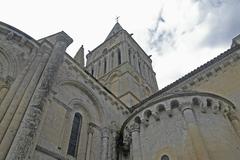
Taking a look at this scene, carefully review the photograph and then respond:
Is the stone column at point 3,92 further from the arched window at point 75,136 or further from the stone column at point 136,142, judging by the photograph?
the stone column at point 136,142

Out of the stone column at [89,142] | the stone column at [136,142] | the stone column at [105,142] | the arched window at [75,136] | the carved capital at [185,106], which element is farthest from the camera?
the stone column at [105,142]

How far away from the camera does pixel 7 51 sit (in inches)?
369

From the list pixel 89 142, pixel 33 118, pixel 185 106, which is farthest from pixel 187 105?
pixel 33 118

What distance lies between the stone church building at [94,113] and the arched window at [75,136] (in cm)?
5

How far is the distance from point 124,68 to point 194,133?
13950 mm

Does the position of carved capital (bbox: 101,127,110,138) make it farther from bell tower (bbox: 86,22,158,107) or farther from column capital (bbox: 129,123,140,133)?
bell tower (bbox: 86,22,158,107)

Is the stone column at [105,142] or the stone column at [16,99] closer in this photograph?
the stone column at [16,99]

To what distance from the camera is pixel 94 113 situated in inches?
446

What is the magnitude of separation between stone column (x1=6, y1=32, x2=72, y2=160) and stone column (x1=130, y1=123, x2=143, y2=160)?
12.6 feet

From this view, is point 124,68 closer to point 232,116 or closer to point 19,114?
point 232,116

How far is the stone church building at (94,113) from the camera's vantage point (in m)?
7.30

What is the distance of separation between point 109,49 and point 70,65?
1551cm

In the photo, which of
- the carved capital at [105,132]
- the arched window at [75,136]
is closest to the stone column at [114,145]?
the carved capital at [105,132]

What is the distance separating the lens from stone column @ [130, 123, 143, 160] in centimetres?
888
